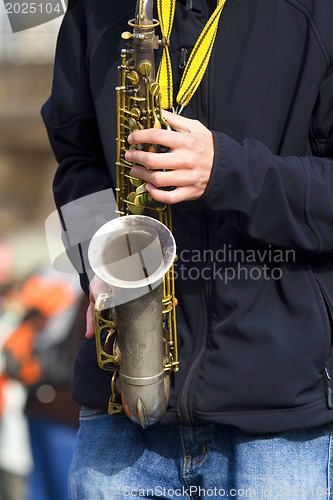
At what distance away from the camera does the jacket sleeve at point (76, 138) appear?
2.54 metres

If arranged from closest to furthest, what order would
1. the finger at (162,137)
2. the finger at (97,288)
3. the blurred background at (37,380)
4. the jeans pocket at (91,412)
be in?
the finger at (162,137)
the finger at (97,288)
the jeans pocket at (91,412)
the blurred background at (37,380)

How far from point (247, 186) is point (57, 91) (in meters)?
0.82

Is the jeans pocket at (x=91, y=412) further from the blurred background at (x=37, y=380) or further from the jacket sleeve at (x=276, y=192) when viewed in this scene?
the blurred background at (x=37, y=380)

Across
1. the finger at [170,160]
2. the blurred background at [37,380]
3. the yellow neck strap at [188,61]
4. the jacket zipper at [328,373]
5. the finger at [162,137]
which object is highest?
the yellow neck strap at [188,61]

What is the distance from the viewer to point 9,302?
512 cm

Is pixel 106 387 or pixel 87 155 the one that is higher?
pixel 87 155

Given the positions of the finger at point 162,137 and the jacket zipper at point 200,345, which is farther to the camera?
the jacket zipper at point 200,345

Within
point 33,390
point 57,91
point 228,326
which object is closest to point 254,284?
point 228,326

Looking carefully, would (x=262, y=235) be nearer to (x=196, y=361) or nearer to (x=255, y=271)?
(x=255, y=271)

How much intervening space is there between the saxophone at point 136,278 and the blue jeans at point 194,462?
0.12 m

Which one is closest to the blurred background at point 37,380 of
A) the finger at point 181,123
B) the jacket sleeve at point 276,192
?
the finger at point 181,123

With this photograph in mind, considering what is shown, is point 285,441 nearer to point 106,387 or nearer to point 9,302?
point 106,387

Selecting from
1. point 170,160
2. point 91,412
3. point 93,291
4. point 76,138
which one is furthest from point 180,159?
point 91,412

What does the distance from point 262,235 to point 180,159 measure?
326 mm
